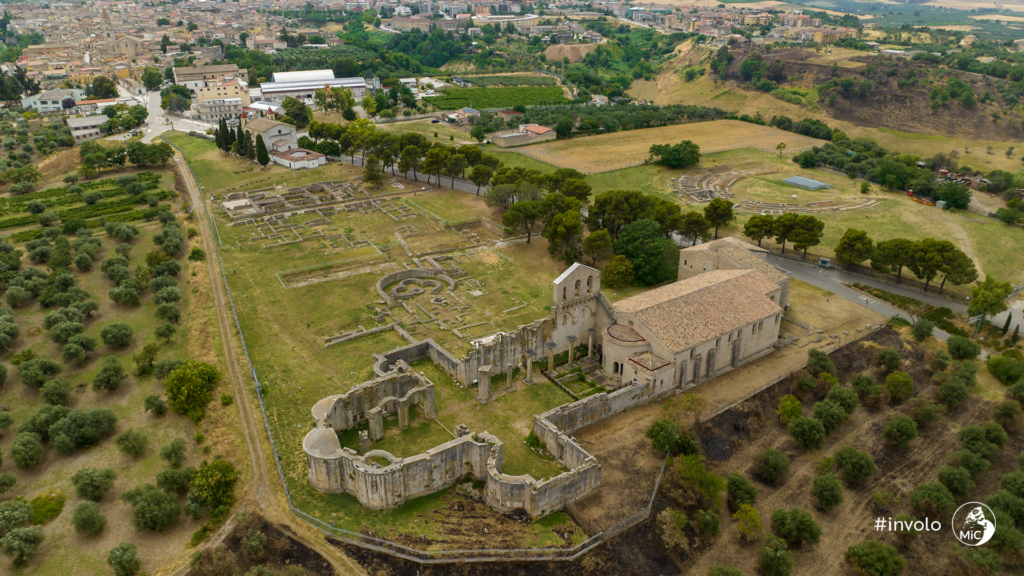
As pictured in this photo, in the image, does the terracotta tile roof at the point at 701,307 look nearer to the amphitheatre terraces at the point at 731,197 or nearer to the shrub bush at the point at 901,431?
the shrub bush at the point at 901,431

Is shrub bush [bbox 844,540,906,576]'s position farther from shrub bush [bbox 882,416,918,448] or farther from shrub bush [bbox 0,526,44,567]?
shrub bush [bbox 0,526,44,567]

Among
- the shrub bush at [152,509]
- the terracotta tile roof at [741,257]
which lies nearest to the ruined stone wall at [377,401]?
the shrub bush at [152,509]

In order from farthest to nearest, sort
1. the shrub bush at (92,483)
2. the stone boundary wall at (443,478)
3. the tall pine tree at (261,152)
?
the tall pine tree at (261,152), the shrub bush at (92,483), the stone boundary wall at (443,478)

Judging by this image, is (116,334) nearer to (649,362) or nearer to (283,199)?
(283,199)

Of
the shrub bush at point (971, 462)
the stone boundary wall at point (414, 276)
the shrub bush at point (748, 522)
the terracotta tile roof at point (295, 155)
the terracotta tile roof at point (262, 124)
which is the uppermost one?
the terracotta tile roof at point (262, 124)

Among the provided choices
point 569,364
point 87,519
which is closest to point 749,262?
point 569,364

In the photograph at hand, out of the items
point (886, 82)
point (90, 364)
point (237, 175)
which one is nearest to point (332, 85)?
point (237, 175)

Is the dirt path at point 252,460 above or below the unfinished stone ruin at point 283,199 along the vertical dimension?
below
